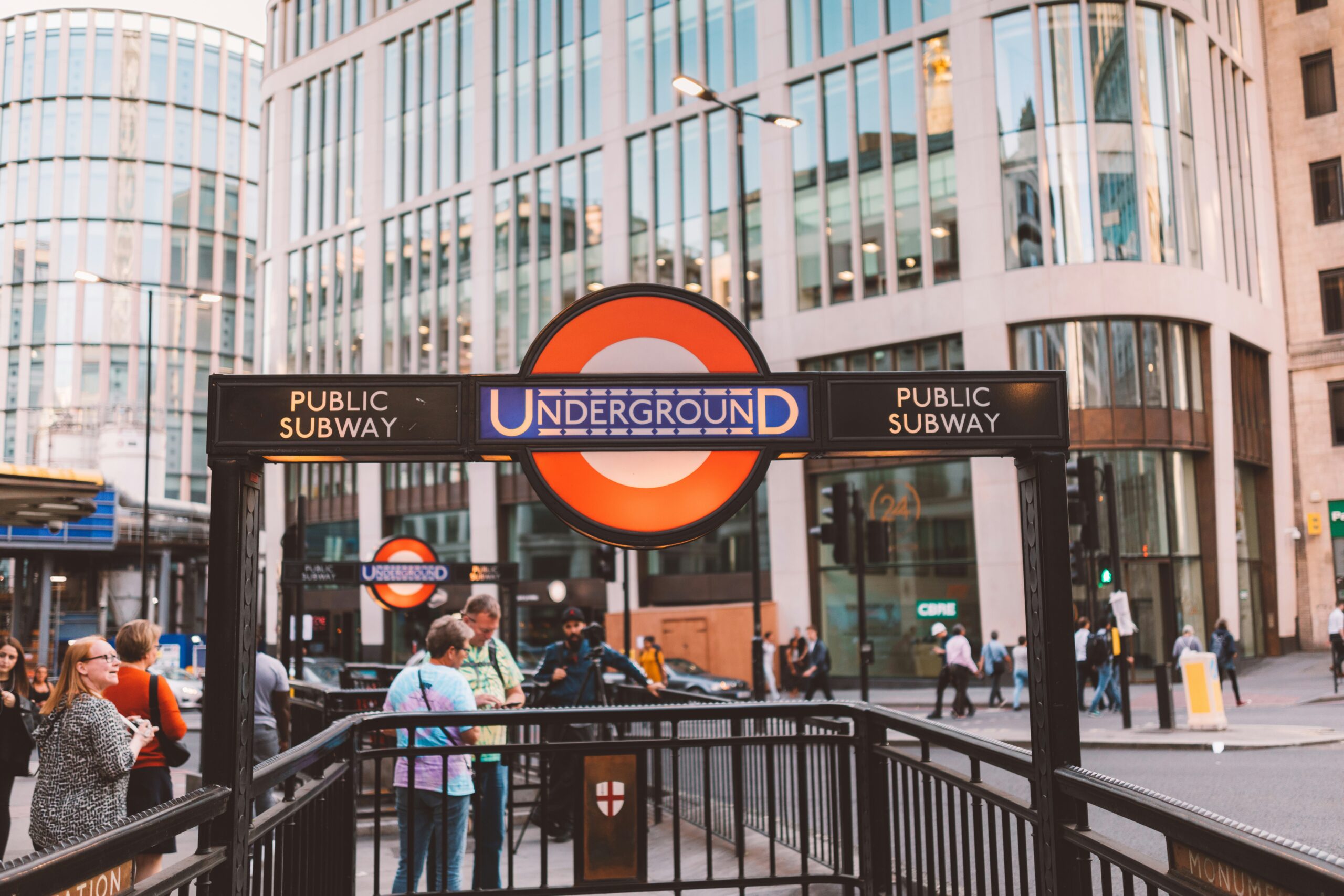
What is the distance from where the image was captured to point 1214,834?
8.56 feet

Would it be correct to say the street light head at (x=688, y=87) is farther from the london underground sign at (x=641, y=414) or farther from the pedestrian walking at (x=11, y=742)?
the london underground sign at (x=641, y=414)

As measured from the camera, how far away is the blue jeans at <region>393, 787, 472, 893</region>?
248 inches

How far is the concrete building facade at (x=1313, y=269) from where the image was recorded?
3594cm

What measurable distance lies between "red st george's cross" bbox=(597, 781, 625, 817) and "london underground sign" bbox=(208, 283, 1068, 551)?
2.79 metres

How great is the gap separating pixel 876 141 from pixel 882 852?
31.4m

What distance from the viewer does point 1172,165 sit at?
105 ft

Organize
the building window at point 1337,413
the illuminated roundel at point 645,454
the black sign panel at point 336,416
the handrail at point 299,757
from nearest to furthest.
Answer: the illuminated roundel at point 645,454, the black sign panel at point 336,416, the handrail at point 299,757, the building window at point 1337,413

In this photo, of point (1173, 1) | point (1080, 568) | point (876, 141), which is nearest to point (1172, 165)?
point (1173, 1)

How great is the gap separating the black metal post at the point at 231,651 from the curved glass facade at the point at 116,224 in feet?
263

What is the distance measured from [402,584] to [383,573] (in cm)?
31

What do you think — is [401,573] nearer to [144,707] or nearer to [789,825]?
[789,825]

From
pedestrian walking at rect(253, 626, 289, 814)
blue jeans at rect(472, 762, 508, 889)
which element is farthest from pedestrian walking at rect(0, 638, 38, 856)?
blue jeans at rect(472, 762, 508, 889)

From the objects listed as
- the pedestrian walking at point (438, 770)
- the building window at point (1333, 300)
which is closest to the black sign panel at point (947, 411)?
the pedestrian walking at point (438, 770)

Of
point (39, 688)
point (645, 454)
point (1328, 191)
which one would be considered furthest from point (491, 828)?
point (1328, 191)
